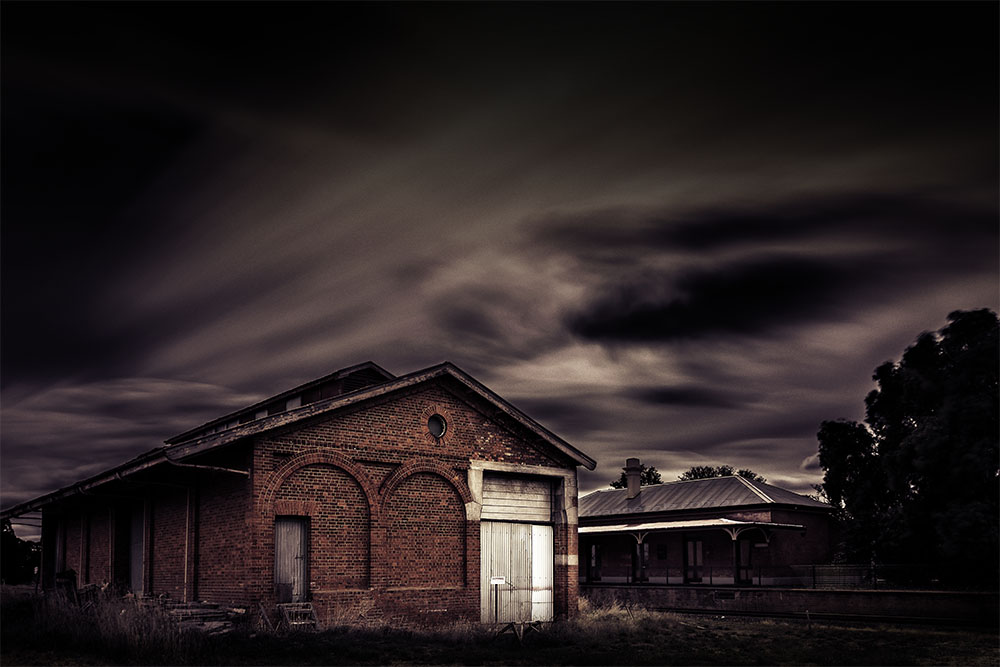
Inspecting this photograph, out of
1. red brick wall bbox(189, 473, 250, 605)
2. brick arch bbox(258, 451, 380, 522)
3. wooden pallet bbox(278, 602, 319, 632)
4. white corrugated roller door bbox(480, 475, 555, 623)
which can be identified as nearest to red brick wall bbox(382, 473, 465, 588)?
brick arch bbox(258, 451, 380, 522)

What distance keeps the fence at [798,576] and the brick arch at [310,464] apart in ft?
59.3

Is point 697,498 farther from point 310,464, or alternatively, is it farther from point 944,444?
point 310,464

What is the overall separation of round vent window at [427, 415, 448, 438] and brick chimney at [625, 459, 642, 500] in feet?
68.2

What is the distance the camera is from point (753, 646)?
1950 centimetres

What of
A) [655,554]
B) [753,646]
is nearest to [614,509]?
[655,554]

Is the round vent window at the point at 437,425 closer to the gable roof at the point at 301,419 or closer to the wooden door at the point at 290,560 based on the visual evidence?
the gable roof at the point at 301,419

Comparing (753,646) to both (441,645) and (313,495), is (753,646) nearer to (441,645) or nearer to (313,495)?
(441,645)

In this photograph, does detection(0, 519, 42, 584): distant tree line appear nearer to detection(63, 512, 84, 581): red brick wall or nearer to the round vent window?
detection(63, 512, 84, 581): red brick wall

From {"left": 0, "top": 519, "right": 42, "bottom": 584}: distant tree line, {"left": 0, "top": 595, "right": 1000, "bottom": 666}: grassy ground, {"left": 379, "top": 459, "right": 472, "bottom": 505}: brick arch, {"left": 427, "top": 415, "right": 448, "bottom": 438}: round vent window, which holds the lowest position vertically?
{"left": 0, "top": 519, "right": 42, "bottom": 584}: distant tree line

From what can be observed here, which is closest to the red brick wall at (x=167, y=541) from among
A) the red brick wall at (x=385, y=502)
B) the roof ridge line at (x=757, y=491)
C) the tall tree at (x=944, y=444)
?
the red brick wall at (x=385, y=502)

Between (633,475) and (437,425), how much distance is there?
2297 cm

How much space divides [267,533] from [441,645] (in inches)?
181

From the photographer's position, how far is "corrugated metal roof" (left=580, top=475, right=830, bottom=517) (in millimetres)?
41156

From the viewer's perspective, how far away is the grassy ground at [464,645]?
14328mm
